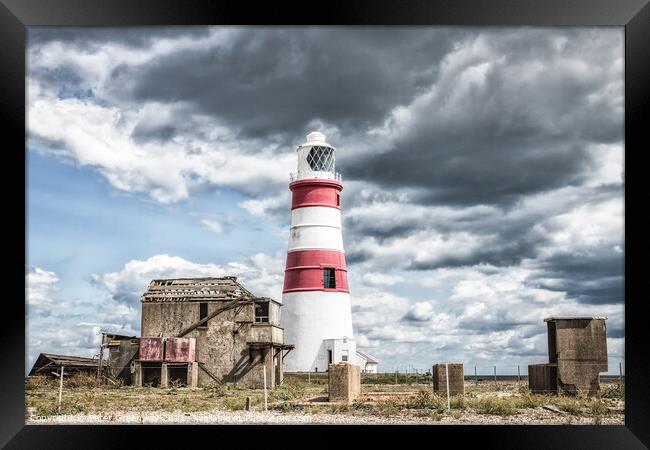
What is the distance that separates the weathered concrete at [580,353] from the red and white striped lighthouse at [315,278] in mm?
15717

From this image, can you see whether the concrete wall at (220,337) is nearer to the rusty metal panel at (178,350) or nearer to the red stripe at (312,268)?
the rusty metal panel at (178,350)

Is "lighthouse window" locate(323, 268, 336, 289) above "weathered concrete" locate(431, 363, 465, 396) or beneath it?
above

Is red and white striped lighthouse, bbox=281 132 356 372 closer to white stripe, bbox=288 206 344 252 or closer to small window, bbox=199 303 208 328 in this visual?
white stripe, bbox=288 206 344 252

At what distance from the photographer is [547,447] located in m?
9.27

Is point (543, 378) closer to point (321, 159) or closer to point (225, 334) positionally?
point (225, 334)

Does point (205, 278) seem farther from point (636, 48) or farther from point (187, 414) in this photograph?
point (636, 48)

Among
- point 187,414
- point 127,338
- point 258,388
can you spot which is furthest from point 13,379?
point 127,338

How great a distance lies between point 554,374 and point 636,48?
1195 cm

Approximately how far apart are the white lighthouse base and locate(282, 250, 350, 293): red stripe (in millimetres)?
312

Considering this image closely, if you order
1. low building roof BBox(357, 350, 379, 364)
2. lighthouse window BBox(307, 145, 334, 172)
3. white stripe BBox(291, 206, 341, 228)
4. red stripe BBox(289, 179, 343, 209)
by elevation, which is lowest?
low building roof BBox(357, 350, 379, 364)

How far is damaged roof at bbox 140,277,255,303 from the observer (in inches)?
1200

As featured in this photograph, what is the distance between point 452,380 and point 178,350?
41.8 ft

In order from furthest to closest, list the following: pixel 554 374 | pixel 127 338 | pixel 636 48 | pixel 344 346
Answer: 1. pixel 344 346
2. pixel 127 338
3. pixel 554 374
4. pixel 636 48

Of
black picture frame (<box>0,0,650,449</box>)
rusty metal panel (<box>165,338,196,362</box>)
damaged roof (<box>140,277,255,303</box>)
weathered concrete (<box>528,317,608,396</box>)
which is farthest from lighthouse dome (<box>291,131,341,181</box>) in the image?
black picture frame (<box>0,0,650,449</box>)
